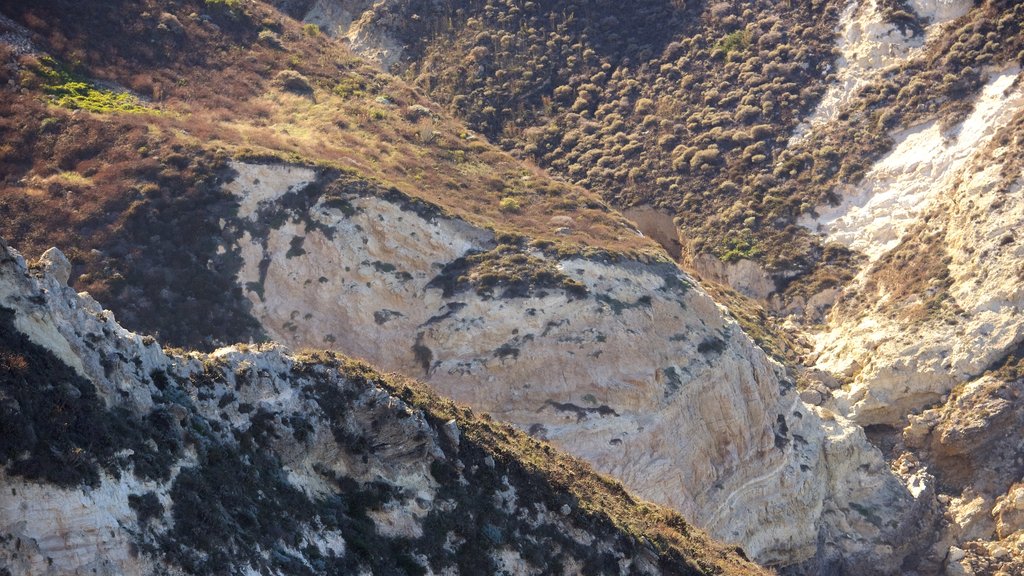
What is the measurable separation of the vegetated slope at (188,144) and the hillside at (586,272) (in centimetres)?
12

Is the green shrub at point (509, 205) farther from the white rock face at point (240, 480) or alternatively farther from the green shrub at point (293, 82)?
the white rock face at point (240, 480)

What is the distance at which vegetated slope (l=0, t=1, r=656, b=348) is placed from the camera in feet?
109

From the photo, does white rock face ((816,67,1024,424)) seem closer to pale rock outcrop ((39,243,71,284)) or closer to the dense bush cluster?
the dense bush cluster

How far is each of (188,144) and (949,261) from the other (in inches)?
911

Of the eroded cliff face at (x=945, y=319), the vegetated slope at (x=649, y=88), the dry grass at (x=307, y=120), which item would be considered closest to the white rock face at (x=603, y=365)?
the eroded cliff face at (x=945, y=319)

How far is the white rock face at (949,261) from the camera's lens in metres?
38.8

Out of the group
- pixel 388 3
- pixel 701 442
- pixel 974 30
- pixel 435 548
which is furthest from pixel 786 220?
pixel 435 548

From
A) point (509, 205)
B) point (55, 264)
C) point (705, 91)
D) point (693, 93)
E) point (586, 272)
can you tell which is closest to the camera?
point (55, 264)

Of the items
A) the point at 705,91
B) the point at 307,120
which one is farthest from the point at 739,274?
the point at 307,120

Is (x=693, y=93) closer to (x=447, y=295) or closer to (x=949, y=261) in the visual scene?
(x=949, y=261)

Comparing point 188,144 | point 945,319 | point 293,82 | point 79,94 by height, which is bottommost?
point 79,94

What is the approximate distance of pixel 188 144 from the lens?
3750 cm

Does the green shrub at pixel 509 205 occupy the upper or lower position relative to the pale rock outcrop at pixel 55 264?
upper

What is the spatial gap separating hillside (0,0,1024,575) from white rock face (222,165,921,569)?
0.09 metres
